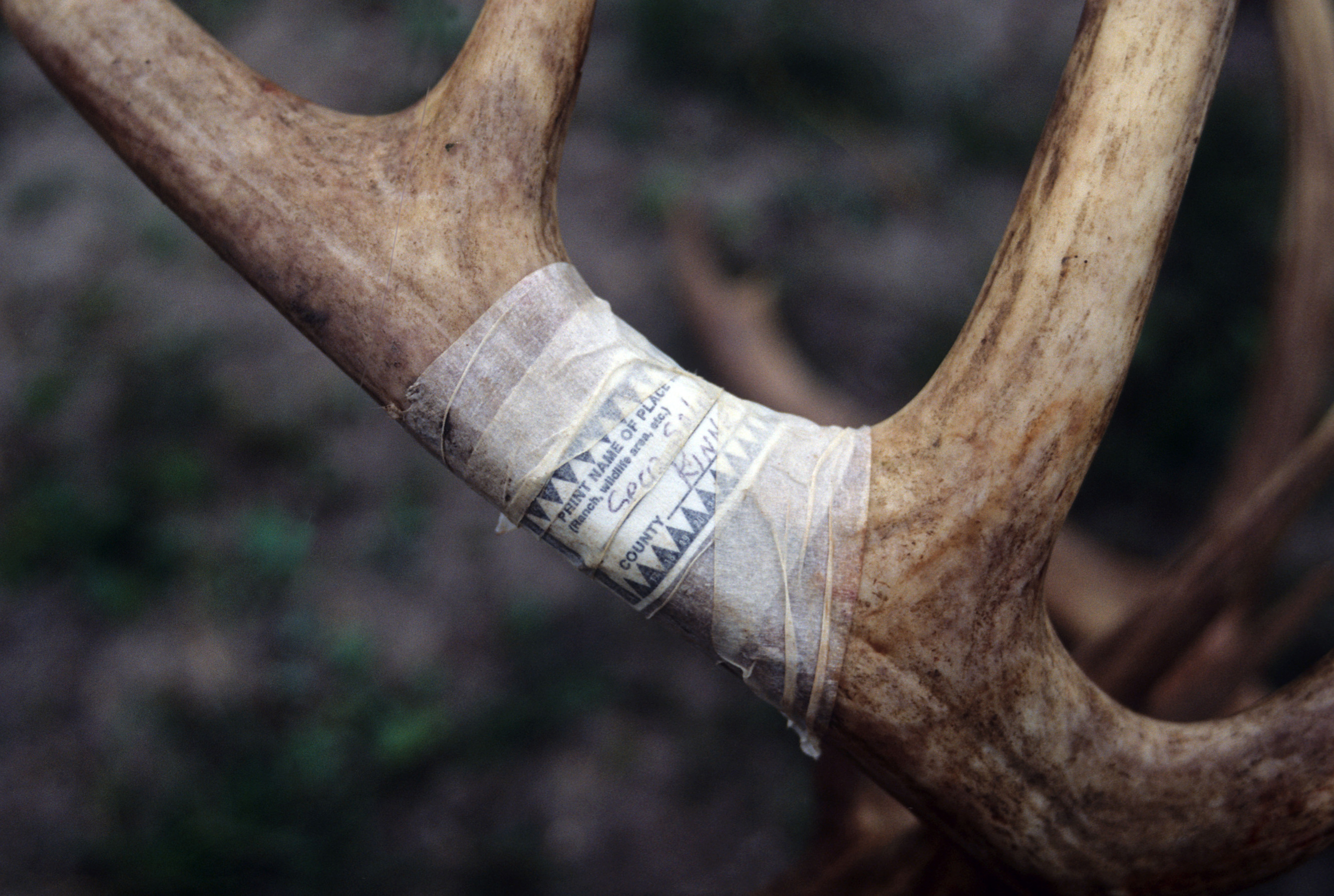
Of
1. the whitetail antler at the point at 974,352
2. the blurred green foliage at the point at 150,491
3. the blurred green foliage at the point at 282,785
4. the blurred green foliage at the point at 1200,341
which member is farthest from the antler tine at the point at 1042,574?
the blurred green foliage at the point at 150,491

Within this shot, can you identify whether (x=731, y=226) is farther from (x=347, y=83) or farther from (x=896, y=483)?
(x=896, y=483)

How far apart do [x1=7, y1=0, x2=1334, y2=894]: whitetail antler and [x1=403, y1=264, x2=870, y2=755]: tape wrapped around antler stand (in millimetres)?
12

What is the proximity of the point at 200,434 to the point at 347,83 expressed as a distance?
3.71 ft

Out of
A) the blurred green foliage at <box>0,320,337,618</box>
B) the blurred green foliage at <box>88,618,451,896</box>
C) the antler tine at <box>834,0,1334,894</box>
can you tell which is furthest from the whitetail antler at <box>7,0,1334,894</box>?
the blurred green foliage at <box>0,320,337,618</box>

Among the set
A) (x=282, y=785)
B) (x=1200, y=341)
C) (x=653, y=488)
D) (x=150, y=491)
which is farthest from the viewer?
(x=1200, y=341)

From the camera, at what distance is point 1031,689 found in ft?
2.37

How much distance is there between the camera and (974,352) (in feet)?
2.41

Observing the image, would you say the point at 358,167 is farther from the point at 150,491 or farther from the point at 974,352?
the point at 150,491

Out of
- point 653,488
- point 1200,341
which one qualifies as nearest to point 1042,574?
point 653,488

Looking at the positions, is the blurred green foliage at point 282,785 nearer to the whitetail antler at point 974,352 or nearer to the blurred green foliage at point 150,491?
the blurred green foliage at point 150,491

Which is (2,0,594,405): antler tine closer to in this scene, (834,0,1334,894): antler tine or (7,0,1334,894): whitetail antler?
(7,0,1334,894): whitetail antler

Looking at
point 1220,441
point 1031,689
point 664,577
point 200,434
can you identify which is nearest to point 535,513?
point 664,577

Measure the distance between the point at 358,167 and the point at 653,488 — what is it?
0.41m

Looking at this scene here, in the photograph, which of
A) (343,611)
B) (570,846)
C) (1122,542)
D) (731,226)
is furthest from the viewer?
(731,226)
